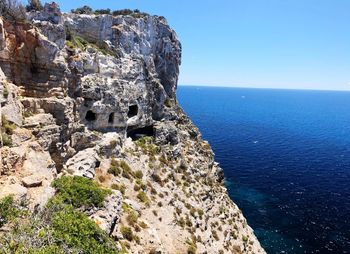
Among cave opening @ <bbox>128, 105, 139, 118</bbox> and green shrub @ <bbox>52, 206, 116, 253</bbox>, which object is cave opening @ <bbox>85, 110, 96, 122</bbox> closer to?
cave opening @ <bbox>128, 105, 139, 118</bbox>

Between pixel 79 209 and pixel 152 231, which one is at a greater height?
pixel 79 209

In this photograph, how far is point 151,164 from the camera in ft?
186

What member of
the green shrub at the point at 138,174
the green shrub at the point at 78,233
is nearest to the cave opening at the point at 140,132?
the green shrub at the point at 138,174

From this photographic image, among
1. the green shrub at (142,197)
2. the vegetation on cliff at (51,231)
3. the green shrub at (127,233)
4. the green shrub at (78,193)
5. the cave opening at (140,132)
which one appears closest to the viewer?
the vegetation on cliff at (51,231)

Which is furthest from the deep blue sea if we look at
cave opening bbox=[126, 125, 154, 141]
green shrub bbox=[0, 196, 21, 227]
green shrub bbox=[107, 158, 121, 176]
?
green shrub bbox=[0, 196, 21, 227]

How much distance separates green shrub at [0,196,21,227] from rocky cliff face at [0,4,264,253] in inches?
74.7

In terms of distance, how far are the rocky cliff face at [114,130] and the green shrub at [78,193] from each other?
106 cm

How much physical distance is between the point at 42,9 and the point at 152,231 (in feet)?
117

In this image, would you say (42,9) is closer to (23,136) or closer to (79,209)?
(23,136)

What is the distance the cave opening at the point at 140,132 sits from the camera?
208 ft

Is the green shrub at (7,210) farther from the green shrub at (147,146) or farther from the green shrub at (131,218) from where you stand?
the green shrub at (147,146)

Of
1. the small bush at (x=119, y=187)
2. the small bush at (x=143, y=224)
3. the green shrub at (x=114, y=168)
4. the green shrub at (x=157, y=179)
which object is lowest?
the small bush at (x=143, y=224)

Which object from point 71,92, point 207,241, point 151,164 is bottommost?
point 207,241

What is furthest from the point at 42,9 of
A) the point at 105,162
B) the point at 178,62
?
the point at 178,62
